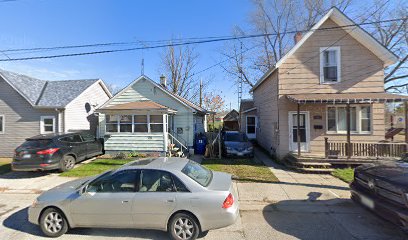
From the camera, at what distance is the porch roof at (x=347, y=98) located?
30.1 feet

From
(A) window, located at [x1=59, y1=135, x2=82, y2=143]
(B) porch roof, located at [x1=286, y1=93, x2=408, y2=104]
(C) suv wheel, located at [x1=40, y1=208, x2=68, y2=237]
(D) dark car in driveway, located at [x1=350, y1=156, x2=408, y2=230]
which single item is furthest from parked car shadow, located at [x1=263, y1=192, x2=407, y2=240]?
(A) window, located at [x1=59, y1=135, x2=82, y2=143]

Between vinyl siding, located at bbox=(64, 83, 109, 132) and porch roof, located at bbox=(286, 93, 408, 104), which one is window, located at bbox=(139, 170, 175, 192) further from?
vinyl siding, located at bbox=(64, 83, 109, 132)

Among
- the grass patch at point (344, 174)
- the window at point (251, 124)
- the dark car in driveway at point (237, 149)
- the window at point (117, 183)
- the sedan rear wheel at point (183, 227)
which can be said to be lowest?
the grass patch at point (344, 174)

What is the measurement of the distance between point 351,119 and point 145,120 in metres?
11.0

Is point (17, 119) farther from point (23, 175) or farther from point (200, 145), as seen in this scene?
point (200, 145)

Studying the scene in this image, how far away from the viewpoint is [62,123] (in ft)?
45.3

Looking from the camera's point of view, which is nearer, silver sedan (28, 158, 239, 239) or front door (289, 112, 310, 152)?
silver sedan (28, 158, 239, 239)

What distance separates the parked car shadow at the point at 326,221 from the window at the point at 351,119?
19.4 ft

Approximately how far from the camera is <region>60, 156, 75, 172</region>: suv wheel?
374 inches

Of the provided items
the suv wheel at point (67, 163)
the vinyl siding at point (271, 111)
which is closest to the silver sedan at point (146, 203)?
the suv wheel at point (67, 163)

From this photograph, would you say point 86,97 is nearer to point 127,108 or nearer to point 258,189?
point 127,108

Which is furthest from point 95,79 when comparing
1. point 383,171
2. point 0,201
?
point 383,171

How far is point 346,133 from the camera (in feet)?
35.7

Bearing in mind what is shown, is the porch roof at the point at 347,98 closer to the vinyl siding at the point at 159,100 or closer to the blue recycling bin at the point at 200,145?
the blue recycling bin at the point at 200,145
